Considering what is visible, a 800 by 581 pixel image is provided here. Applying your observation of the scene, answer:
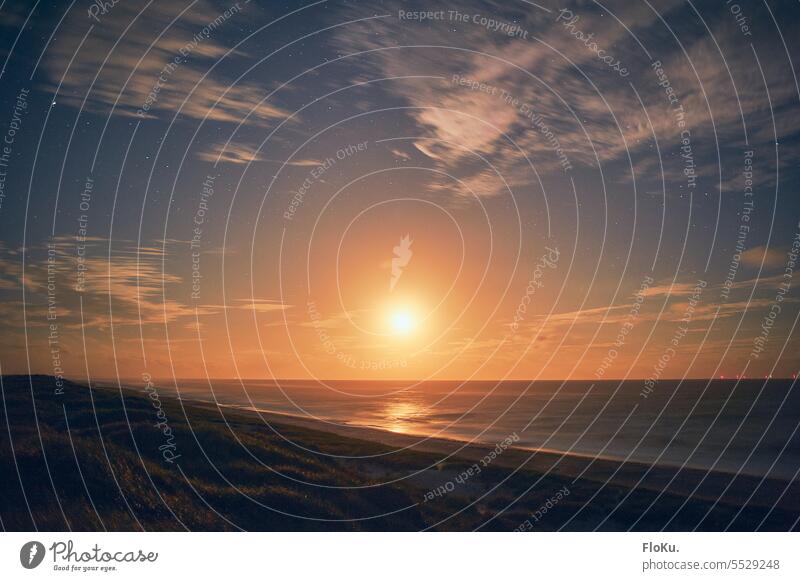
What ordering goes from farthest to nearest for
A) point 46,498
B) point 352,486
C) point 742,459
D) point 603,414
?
1. point 603,414
2. point 742,459
3. point 352,486
4. point 46,498

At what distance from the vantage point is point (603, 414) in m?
101

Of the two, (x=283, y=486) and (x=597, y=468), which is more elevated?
(x=283, y=486)

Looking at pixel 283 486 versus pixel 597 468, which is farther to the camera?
pixel 597 468

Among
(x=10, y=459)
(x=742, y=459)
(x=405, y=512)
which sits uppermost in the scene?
(x=10, y=459)

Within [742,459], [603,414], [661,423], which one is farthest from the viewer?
[603,414]

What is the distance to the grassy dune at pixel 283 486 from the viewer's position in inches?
706

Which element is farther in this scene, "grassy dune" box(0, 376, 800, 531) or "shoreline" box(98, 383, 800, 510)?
"shoreline" box(98, 383, 800, 510)

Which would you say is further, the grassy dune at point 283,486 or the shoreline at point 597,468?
the shoreline at point 597,468

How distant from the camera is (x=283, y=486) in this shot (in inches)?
939

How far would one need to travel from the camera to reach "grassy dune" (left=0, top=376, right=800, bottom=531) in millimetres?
17922
